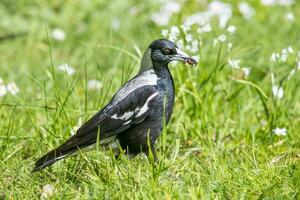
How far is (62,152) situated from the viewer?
4855 millimetres

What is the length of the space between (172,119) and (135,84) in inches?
29.9

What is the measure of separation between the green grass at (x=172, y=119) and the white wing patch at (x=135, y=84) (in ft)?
1.05

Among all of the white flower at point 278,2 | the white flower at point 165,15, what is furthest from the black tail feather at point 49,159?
the white flower at point 278,2

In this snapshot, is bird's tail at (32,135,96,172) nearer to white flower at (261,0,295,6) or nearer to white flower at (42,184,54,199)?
white flower at (42,184,54,199)

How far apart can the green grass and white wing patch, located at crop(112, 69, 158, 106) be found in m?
0.32

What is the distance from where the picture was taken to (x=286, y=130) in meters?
5.71

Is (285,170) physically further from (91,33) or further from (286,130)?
(91,33)

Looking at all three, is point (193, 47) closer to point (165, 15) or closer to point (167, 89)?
point (167, 89)

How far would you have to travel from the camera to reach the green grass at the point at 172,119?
4492mm

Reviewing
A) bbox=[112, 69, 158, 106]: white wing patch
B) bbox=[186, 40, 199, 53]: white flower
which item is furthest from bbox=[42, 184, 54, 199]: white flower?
bbox=[186, 40, 199, 53]: white flower

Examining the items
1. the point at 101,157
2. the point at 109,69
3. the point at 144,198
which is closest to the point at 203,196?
the point at 144,198

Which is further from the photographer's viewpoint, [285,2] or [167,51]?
[285,2]

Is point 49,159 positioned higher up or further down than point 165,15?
further down

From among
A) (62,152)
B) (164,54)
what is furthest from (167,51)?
(62,152)
